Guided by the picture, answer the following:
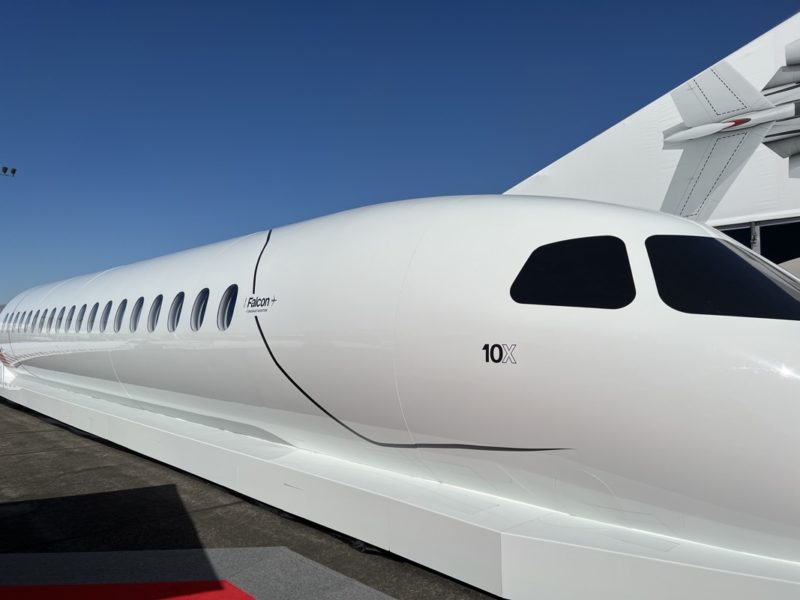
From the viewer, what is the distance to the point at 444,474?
13.7 ft

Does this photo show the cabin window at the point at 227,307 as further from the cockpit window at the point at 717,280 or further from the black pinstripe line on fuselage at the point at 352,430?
the cockpit window at the point at 717,280

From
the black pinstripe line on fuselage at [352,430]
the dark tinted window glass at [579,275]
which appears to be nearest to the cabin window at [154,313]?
the black pinstripe line on fuselage at [352,430]

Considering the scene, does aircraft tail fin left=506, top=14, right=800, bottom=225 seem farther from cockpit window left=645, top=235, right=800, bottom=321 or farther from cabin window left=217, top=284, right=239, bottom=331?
cabin window left=217, top=284, right=239, bottom=331

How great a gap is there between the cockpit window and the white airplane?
15 mm

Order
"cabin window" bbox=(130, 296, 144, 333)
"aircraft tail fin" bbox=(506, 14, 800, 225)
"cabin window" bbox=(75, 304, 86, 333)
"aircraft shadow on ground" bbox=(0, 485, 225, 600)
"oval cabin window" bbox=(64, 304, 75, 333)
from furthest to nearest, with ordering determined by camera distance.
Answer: "aircraft tail fin" bbox=(506, 14, 800, 225)
"oval cabin window" bbox=(64, 304, 75, 333)
"cabin window" bbox=(75, 304, 86, 333)
"cabin window" bbox=(130, 296, 144, 333)
"aircraft shadow on ground" bbox=(0, 485, 225, 600)

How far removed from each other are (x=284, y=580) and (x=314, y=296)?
2.06m

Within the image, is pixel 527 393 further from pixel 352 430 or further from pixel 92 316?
pixel 92 316

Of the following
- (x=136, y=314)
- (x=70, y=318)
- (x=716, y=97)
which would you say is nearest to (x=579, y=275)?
(x=136, y=314)

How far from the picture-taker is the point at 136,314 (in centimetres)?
820

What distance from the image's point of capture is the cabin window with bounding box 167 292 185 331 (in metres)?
7.06

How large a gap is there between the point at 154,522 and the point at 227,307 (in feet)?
6.99

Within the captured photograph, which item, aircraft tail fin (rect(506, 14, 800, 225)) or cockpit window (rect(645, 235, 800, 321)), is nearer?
cockpit window (rect(645, 235, 800, 321))

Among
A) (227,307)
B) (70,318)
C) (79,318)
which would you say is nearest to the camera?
A: (227,307)

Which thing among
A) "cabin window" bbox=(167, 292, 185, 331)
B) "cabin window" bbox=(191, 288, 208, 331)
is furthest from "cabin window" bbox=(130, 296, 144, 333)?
"cabin window" bbox=(191, 288, 208, 331)
